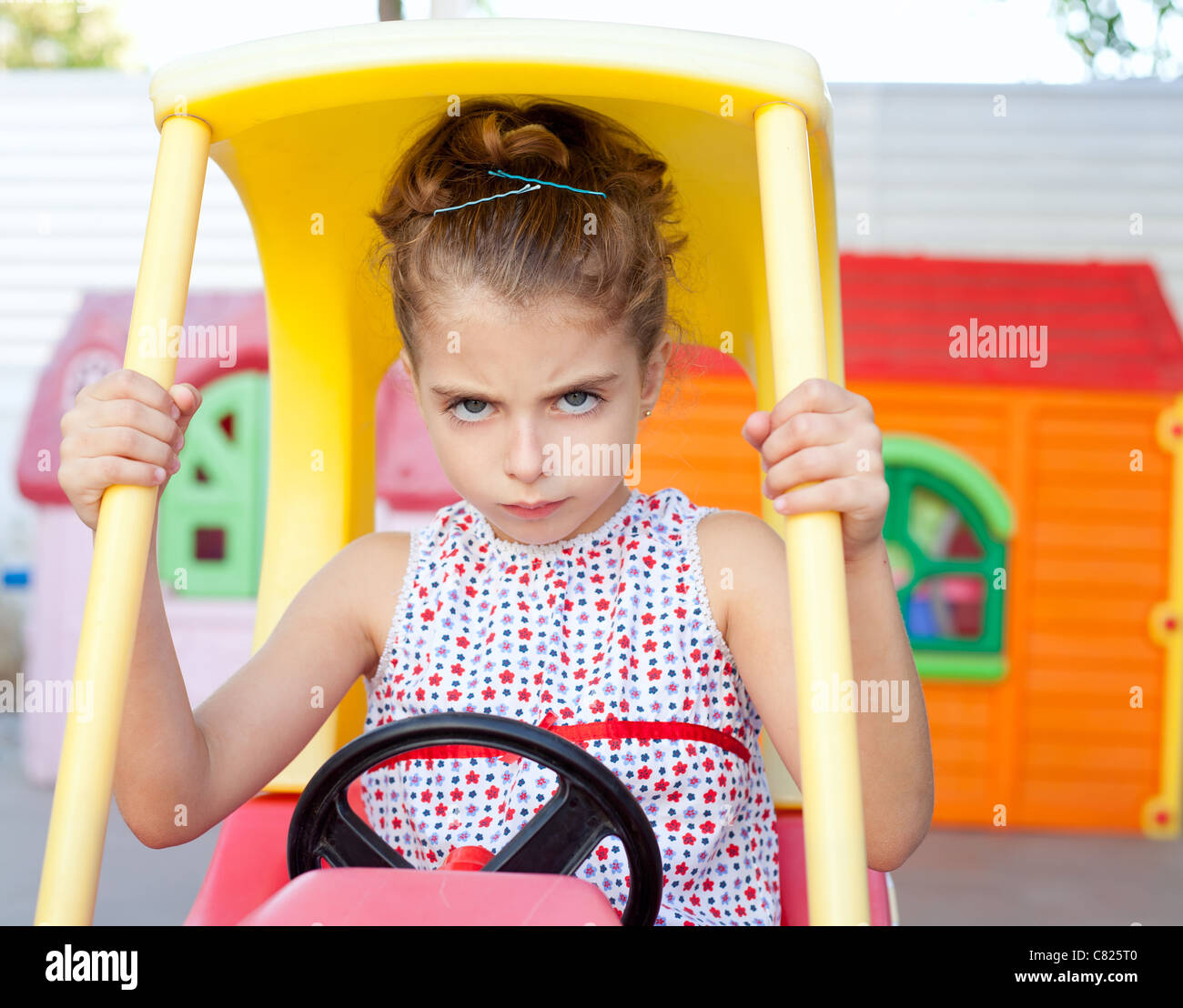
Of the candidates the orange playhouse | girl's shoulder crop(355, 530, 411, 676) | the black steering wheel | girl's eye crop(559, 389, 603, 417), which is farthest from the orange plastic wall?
the black steering wheel

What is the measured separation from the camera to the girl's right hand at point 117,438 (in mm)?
854

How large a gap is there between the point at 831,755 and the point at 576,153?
704 mm

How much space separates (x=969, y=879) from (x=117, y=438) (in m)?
2.55

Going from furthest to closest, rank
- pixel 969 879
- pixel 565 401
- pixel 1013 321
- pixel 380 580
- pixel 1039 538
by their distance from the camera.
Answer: pixel 1013 321 < pixel 1039 538 < pixel 969 879 < pixel 380 580 < pixel 565 401

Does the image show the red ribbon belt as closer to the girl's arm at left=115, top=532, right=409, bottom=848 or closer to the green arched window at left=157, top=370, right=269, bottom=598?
the girl's arm at left=115, top=532, right=409, bottom=848

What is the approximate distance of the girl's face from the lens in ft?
3.44

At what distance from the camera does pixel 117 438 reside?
0.85m

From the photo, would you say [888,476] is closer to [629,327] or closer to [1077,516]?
[1077,516]

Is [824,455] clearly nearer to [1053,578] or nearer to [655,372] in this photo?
[655,372]

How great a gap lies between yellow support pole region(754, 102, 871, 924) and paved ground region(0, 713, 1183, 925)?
1941mm

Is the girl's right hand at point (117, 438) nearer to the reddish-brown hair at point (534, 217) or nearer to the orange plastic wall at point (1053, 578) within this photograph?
the reddish-brown hair at point (534, 217)

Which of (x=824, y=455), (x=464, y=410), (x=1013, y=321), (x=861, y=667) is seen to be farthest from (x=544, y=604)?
(x=1013, y=321)
